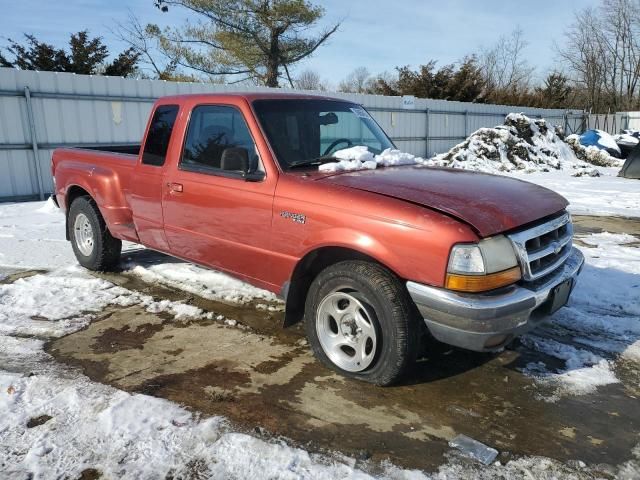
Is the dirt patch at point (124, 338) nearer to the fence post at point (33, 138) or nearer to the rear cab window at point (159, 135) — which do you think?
the rear cab window at point (159, 135)

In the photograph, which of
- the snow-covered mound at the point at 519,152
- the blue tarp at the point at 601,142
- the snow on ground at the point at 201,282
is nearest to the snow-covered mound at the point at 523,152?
the snow-covered mound at the point at 519,152

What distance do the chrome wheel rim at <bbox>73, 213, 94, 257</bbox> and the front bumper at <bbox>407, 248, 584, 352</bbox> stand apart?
14.0ft

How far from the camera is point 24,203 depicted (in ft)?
35.0

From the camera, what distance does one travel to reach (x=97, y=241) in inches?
223

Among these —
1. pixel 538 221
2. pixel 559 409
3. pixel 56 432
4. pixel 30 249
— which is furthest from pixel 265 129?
pixel 30 249

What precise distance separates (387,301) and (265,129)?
166cm

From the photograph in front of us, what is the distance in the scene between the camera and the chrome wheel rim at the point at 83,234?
5.86 m

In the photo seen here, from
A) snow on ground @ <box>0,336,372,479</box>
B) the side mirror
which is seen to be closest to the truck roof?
the side mirror

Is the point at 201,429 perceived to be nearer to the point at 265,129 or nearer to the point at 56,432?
the point at 56,432

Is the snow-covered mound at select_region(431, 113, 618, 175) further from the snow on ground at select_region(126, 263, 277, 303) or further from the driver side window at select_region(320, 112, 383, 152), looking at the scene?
the driver side window at select_region(320, 112, 383, 152)

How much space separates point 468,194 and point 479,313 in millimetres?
858

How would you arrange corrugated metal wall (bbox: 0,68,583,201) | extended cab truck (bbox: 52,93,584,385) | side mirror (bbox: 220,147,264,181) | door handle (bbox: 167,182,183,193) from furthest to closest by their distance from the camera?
corrugated metal wall (bbox: 0,68,583,201)
door handle (bbox: 167,182,183,193)
side mirror (bbox: 220,147,264,181)
extended cab truck (bbox: 52,93,584,385)

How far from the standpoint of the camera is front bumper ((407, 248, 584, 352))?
285cm

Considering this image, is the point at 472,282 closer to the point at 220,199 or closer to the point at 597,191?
the point at 220,199
